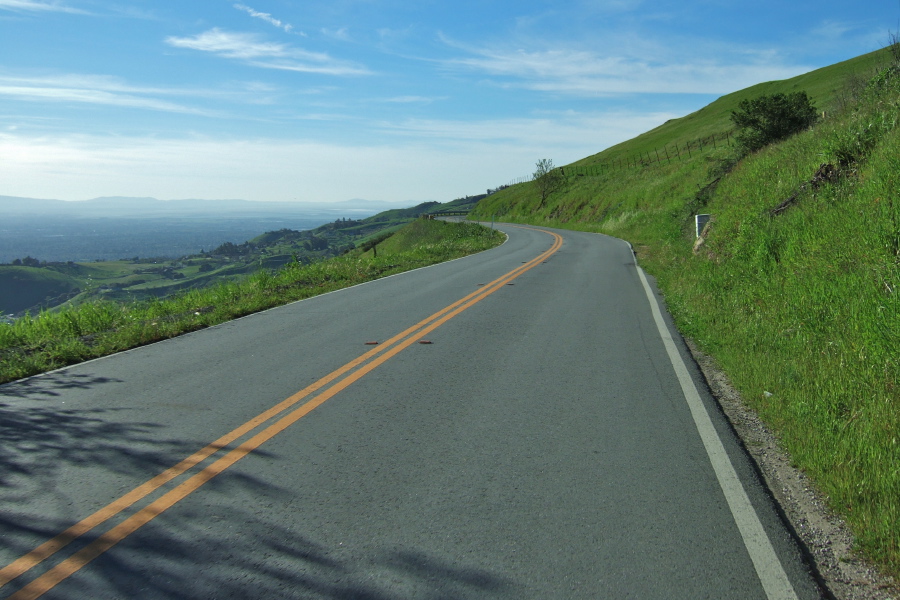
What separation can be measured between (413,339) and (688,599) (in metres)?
6.02

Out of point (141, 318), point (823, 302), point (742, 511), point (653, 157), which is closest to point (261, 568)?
point (742, 511)

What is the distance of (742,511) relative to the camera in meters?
3.70

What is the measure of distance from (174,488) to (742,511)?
3396mm

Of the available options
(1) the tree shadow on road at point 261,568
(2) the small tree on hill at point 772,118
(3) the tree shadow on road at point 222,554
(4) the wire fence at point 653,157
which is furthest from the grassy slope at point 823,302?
(4) the wire fence at point 653,157

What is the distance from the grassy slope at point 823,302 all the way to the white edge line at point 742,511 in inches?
18.6

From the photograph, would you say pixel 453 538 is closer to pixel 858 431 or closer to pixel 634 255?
pixel 858 431

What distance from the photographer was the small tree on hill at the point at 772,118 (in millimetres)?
24812

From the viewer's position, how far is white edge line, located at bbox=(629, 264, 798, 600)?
3.00 meters

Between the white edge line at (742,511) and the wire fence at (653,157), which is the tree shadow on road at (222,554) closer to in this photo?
the white edge line at (742,511)

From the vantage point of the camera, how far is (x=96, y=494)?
12.8ft

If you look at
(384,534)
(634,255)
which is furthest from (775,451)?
(634,255)

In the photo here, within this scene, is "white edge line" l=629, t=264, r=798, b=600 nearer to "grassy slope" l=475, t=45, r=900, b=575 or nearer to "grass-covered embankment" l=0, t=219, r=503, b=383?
"grassy slope" l=475, t=45, r=900, b=575

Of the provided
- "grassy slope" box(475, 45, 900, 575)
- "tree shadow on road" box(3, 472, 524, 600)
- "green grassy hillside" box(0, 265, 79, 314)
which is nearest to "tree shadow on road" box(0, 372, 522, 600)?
"tree shadow on road" box(3, 472, 524, 600)

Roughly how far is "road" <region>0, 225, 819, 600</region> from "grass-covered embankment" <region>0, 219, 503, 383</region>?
0.87 m
